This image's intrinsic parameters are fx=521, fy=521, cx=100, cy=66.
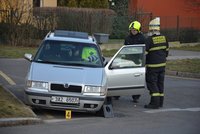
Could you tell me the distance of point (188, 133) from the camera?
29.7ft

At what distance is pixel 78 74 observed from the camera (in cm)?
1020

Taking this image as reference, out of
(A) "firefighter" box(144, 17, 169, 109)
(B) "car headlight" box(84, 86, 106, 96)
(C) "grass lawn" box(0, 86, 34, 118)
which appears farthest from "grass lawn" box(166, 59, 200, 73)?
(C) "grass lawn" box(0, 86, 34, 118)

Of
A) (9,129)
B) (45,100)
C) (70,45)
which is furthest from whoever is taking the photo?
(70,45)

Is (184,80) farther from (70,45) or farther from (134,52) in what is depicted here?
(70,45)

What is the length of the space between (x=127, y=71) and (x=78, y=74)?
5.33 ft

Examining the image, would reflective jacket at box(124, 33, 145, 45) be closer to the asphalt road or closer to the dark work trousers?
the dark work trousers

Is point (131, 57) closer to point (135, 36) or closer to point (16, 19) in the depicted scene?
point (135, 36)

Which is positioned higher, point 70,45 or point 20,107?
point 70,45

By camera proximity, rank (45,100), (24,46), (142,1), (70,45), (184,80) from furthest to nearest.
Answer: (142,1) → (24,46) → (184,80) → (70,45) → (45,100)

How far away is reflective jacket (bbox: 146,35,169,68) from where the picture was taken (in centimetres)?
1187

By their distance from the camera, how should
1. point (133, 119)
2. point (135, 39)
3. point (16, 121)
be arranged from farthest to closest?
point (135, 39) → point (133, 119) → point (16, 121)

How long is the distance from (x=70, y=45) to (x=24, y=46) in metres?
15.7

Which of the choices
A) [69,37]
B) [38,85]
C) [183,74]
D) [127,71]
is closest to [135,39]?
[127,71]

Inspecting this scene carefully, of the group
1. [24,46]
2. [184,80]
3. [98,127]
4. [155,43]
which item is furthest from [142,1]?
[98,127]
